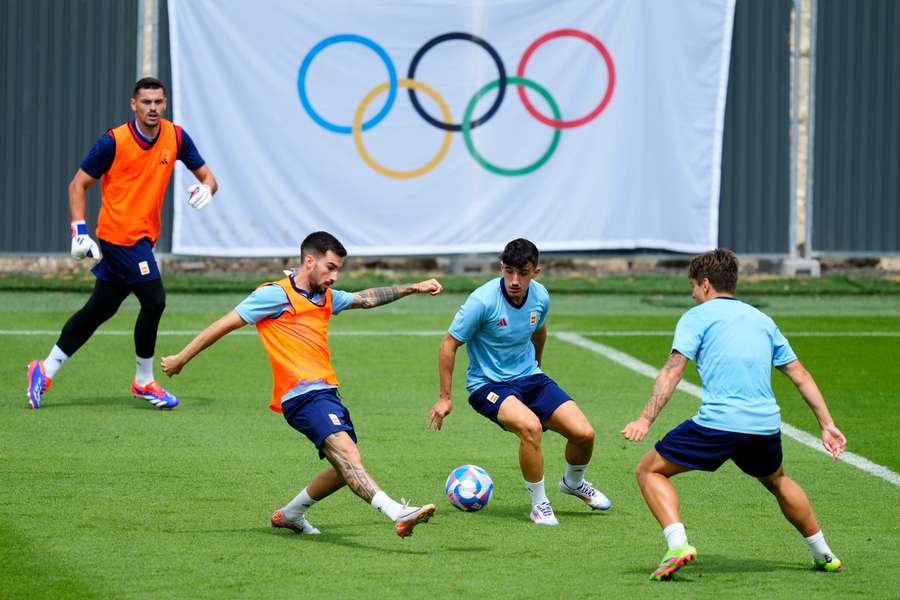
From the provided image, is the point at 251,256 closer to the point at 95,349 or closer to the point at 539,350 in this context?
the point at 95,349

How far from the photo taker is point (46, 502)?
8664 mm

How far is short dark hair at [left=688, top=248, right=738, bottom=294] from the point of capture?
734 cm

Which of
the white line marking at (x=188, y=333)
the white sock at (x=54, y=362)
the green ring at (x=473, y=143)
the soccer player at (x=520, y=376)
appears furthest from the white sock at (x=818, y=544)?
the green ring at (x=473, y=143)

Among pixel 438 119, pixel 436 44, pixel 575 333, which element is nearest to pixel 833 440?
pixel 575 333

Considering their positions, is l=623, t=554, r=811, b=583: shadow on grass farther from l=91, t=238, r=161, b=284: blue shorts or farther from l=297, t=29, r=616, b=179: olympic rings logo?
l=297, t=29, r=616, b=179: olympic rings logo

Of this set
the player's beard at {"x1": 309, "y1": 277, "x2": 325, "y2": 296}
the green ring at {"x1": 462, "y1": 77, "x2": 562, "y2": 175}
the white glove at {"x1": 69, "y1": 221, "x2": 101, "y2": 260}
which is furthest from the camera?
the green ring at {"x1": 462, "y1": 77, "x2": 562, "y2": 175}

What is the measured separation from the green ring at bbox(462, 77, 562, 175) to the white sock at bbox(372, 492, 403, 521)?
41.9 feet

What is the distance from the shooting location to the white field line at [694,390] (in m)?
Answer: 9.95

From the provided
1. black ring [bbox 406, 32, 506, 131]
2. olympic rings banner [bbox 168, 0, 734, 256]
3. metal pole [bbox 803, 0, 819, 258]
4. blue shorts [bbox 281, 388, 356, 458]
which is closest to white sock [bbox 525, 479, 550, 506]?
blue shorts [bbox 281, 388, 356, 458]

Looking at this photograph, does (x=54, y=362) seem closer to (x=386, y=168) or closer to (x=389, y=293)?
(x=389, y=293)

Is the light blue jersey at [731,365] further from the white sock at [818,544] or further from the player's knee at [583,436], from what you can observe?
the player's knee at [583,436]

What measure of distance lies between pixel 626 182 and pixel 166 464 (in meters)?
11.5

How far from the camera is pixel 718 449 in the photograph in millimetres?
7266

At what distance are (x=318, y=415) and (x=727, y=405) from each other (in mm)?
2053
